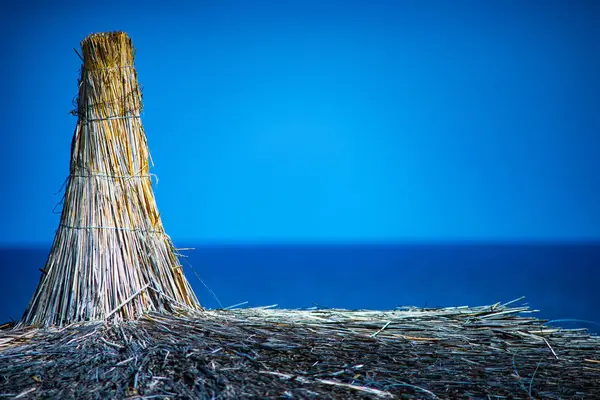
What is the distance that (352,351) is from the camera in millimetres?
2266

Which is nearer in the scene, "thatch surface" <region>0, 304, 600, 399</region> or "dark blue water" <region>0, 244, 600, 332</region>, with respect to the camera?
"thatch surface" <region>0, 304, 600, 399</region>

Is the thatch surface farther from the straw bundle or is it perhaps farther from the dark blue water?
the dark blue water

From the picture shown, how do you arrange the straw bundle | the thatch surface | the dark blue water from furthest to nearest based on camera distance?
the dark blue water < the straw bundle < the thatch surface

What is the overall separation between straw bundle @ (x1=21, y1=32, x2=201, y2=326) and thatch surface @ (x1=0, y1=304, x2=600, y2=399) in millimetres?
158

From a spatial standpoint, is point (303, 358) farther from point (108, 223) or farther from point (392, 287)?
point (392, 287)

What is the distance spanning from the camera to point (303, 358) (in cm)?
218

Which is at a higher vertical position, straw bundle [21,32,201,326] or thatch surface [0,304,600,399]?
straw bundle [21,32,201,326]

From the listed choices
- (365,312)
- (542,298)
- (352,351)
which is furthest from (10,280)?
(352,351)

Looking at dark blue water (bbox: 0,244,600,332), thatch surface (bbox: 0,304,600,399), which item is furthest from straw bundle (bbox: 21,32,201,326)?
dark blue water (bbox: 0,244,600,332)

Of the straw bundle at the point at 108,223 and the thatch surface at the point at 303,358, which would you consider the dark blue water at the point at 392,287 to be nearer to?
the straw bundle at the point at 108,223

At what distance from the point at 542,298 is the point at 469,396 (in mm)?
5595

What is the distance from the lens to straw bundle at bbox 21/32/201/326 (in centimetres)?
286

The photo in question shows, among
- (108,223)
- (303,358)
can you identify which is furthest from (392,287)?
(303,358)

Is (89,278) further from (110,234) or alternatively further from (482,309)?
(482,309)
